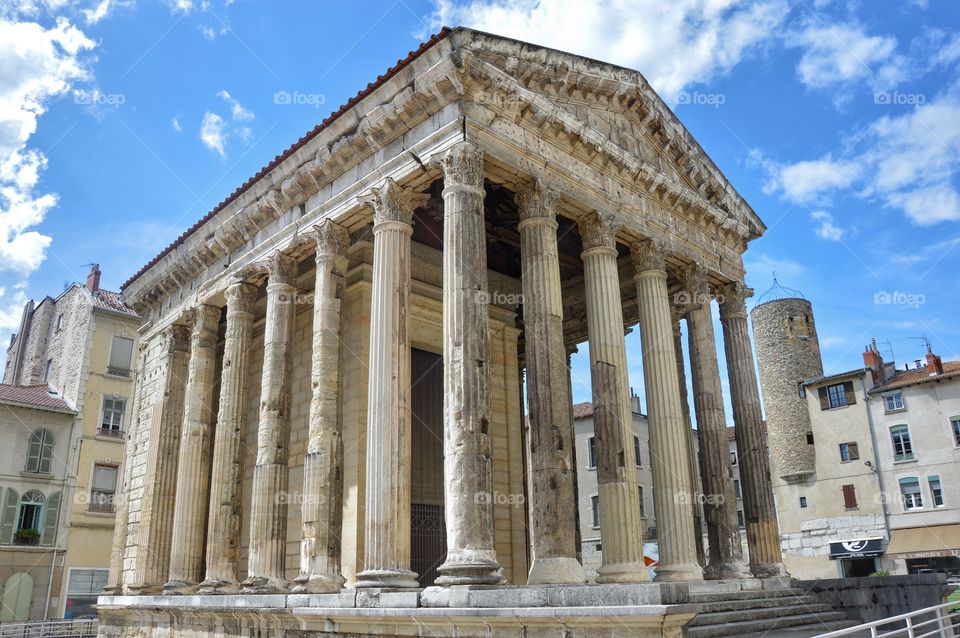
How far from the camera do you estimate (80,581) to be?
2403 cm

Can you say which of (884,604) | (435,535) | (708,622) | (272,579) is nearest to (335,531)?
(272,579)

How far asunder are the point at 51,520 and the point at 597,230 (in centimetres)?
2120

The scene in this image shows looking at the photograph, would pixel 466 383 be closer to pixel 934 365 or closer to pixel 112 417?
pixel 112 417

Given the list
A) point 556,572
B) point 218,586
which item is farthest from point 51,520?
point 556,572

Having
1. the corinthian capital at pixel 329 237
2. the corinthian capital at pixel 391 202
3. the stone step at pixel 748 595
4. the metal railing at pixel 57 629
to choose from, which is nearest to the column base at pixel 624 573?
the stone step at pixel 748 595

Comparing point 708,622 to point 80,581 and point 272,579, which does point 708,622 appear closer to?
point 272,579

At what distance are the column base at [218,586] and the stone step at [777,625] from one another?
7.83m

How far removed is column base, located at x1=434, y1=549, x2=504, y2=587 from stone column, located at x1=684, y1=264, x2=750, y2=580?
5775mm

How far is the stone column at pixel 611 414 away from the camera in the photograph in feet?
35.0

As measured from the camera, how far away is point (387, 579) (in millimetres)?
9250

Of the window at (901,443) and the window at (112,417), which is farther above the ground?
the window at (112,417)

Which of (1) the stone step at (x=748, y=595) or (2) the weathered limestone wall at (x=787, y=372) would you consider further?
(2) the weathered limestone wall at (x=787, y=372)

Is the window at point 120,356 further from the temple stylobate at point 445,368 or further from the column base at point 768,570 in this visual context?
the column base at point 768,570

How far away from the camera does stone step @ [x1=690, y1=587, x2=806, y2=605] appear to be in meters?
10.2
